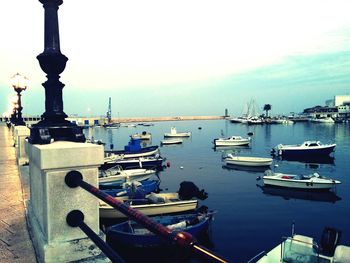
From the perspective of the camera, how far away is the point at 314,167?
5000 cm

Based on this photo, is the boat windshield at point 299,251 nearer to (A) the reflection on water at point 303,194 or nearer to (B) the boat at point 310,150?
(A) the reflection on water at point 303,194

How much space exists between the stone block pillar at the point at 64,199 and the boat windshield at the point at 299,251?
460 inches

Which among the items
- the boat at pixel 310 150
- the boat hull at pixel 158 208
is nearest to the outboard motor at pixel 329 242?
the boat hull at pixel 158 208

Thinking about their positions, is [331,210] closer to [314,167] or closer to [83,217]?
[314,167]

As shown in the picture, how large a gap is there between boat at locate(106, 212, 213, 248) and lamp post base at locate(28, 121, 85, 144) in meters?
14.4

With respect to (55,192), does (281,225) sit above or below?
below

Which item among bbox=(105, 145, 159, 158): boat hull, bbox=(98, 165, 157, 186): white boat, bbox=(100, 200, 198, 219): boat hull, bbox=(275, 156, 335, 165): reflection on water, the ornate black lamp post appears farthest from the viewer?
bbox=(275, 156, 335, 165): reflection on water

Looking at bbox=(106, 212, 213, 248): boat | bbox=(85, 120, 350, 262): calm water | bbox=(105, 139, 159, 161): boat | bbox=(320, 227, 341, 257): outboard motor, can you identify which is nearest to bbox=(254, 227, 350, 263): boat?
bbox=(320, 227, 341, 257): outboard motor

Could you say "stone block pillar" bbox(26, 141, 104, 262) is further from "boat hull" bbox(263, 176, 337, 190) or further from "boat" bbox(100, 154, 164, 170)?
"boat" bbox(100, 154, 164, 170)

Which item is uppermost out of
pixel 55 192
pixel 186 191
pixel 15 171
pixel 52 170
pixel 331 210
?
pixel 52 170

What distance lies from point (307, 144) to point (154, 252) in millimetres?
49614

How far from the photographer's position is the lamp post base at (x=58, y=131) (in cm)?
397

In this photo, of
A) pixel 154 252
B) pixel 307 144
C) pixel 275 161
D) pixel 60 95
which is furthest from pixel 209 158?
pixel 60 95

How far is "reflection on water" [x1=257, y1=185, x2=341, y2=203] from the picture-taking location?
3098cm
